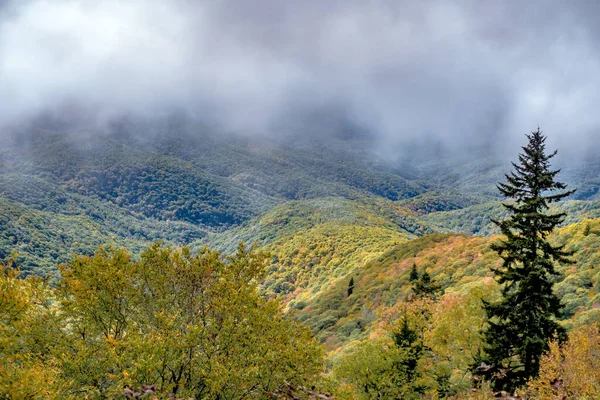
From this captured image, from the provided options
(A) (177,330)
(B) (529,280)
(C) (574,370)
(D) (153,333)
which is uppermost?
(B) (529,280)

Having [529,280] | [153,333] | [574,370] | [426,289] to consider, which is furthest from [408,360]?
[153,333]

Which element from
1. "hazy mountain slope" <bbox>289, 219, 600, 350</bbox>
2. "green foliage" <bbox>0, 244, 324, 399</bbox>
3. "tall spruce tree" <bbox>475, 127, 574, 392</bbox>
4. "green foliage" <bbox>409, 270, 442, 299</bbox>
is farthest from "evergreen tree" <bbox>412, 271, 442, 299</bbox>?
"green foliage" <bbox>0, 244, 324, 399</bbox>

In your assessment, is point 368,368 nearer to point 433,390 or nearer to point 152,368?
point 433,390

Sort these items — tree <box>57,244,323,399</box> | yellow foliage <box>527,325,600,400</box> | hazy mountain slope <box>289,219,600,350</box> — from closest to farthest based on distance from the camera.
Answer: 1. tree <box>57,244,323,399</box>
2. yellow foliage <box>527,325,600,400</box>
3. hazy mountain slope <box>289,219,600,350</box>

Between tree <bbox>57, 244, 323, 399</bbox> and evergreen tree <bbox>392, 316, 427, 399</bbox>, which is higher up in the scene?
tree <bbox>57, 244, 323, 399</bbox>

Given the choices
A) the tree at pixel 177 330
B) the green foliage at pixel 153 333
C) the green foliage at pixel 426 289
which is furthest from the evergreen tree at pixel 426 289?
the green foliage at pixel 153 333

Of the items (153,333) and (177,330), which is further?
(177,330)

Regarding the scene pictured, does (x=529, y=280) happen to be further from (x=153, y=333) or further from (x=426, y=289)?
(x=426, y=289)

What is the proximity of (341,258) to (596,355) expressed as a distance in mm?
135124

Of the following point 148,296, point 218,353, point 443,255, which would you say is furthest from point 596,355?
point 443,255

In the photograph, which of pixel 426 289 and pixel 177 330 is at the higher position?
pixel 426 289

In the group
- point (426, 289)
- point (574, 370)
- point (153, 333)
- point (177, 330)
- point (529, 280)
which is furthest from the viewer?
point (426, 289)

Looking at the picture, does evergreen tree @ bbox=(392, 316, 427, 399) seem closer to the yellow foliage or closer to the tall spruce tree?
the tall spruce tree

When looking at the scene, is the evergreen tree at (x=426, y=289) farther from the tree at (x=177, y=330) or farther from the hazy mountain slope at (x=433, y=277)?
the tree at (x=177, y=330)
